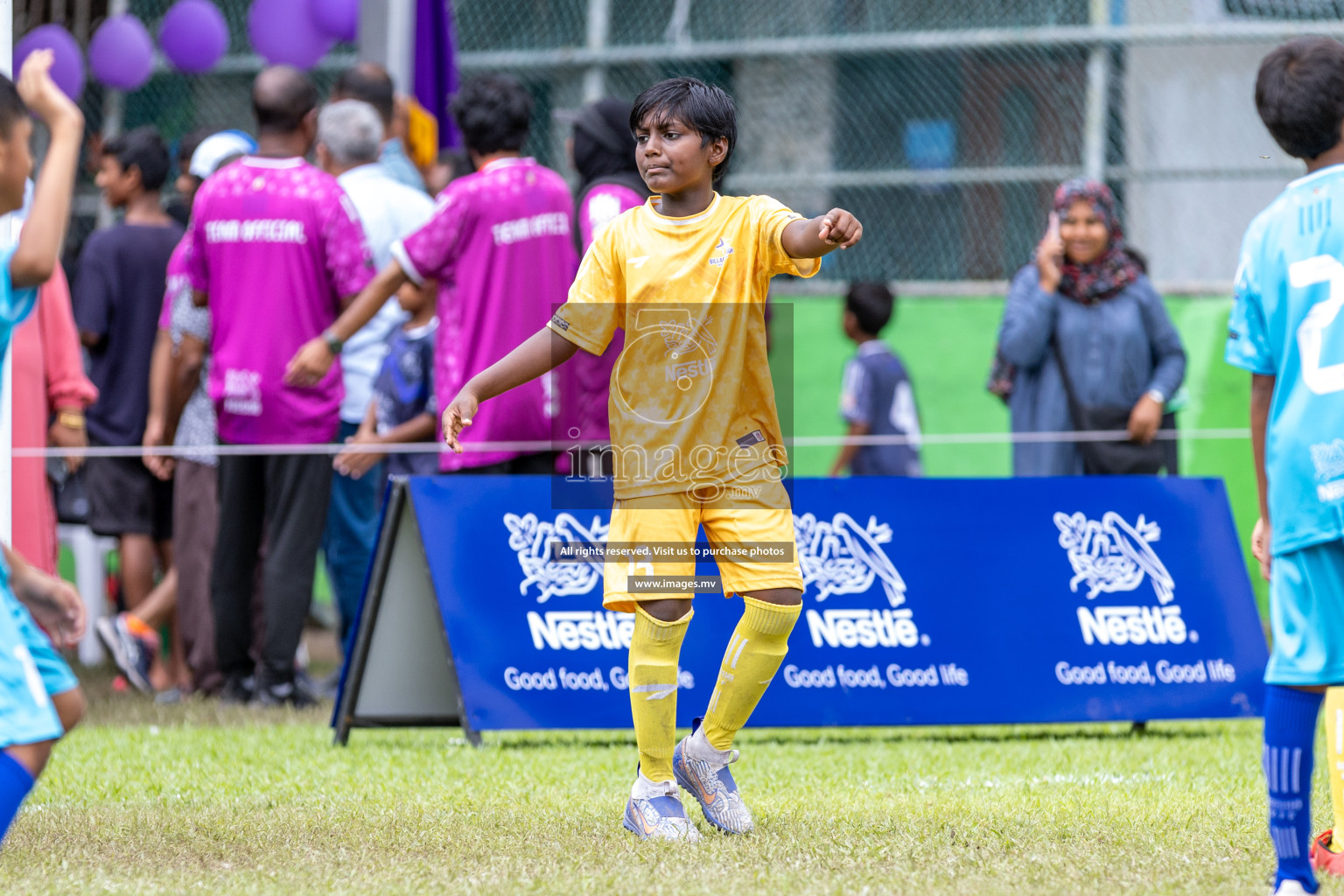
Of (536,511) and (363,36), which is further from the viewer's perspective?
(363,36)

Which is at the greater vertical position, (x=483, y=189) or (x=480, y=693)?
(x=483, y=189)

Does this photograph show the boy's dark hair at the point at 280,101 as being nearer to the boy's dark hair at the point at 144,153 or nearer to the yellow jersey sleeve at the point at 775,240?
the boy's dark hair at the point at 144,153

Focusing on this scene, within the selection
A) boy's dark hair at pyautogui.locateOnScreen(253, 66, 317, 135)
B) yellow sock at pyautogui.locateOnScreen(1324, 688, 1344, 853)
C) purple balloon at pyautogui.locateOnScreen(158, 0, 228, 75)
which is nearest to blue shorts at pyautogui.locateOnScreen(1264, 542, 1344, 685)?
yellow sock at pyautogui.locateOnScreen(1324, 688, 1344, 853)

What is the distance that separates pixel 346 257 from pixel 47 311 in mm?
1203

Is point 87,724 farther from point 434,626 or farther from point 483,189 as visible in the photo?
point 483,189

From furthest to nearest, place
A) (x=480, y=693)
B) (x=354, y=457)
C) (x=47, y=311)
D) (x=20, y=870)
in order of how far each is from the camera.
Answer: (x=354, y=457) < (x=47, y=311) < (x=480, y=693) < (x=20, y=870)

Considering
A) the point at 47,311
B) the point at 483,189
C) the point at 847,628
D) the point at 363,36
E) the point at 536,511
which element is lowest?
the point at 847,628

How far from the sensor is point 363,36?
30.5ft

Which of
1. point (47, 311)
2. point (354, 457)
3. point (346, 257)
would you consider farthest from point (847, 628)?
point (47, 311)

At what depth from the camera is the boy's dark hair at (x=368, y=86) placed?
7844mm

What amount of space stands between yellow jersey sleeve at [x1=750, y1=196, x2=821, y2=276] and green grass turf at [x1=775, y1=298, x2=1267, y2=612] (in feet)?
21.2

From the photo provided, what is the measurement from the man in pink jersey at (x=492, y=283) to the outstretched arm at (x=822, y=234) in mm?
2358

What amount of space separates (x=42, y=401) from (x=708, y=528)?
2983 mm

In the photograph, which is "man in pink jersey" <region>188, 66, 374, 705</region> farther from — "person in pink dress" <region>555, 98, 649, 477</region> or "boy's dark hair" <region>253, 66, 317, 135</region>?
"person in pink dress" <region>555, 98, 649, 477</region>
